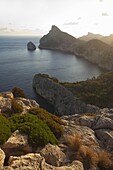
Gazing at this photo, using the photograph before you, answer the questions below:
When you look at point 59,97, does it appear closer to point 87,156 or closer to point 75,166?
point 87,156

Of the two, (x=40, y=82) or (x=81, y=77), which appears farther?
(x=81, y=77)

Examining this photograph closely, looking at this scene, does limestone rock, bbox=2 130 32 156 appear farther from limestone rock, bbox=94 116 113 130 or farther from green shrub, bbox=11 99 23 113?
limestone rock, bbox=94 116 113 130

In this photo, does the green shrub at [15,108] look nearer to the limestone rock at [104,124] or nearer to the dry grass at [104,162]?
the limestone rock at [104,124]

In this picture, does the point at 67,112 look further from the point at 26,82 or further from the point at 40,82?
the point at 26,82

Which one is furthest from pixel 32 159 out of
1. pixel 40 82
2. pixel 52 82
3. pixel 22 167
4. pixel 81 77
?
pixel 81 77

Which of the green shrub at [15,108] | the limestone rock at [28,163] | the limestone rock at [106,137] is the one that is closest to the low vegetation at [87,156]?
the limestone rock at [106,137]

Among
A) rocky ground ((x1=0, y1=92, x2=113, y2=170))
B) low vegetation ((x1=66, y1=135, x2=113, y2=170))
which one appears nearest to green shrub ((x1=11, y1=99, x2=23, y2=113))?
rocky ground ((x1=0, y1=92, x2=113, y2=170))
